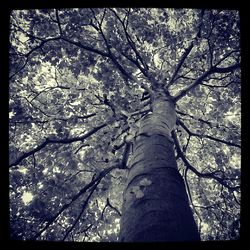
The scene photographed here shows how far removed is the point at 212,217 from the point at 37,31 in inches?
225

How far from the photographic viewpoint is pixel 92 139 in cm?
570

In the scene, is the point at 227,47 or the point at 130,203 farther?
the point at 227,47

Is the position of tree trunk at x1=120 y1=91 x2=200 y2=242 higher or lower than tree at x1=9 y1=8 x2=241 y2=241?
lower

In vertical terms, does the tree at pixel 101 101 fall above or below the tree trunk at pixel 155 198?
above

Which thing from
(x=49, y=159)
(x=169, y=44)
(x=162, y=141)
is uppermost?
(x=169, y=44)

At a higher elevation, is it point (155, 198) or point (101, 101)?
point (101, 101)

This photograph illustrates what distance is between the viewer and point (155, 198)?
2.18m

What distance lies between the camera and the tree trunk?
1896 millimetres

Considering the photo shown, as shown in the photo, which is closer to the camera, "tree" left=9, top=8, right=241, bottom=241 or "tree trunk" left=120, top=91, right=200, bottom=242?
"tree trunk" left=120, top=91, right=200, bottom=242

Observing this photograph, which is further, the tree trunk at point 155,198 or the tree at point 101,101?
the tree at point 101,101

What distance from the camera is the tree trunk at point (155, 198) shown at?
74.6 inches

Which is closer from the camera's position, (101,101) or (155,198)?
(155,198)

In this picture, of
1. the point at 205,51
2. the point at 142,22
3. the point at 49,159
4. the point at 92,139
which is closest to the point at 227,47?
the point at 205,51
